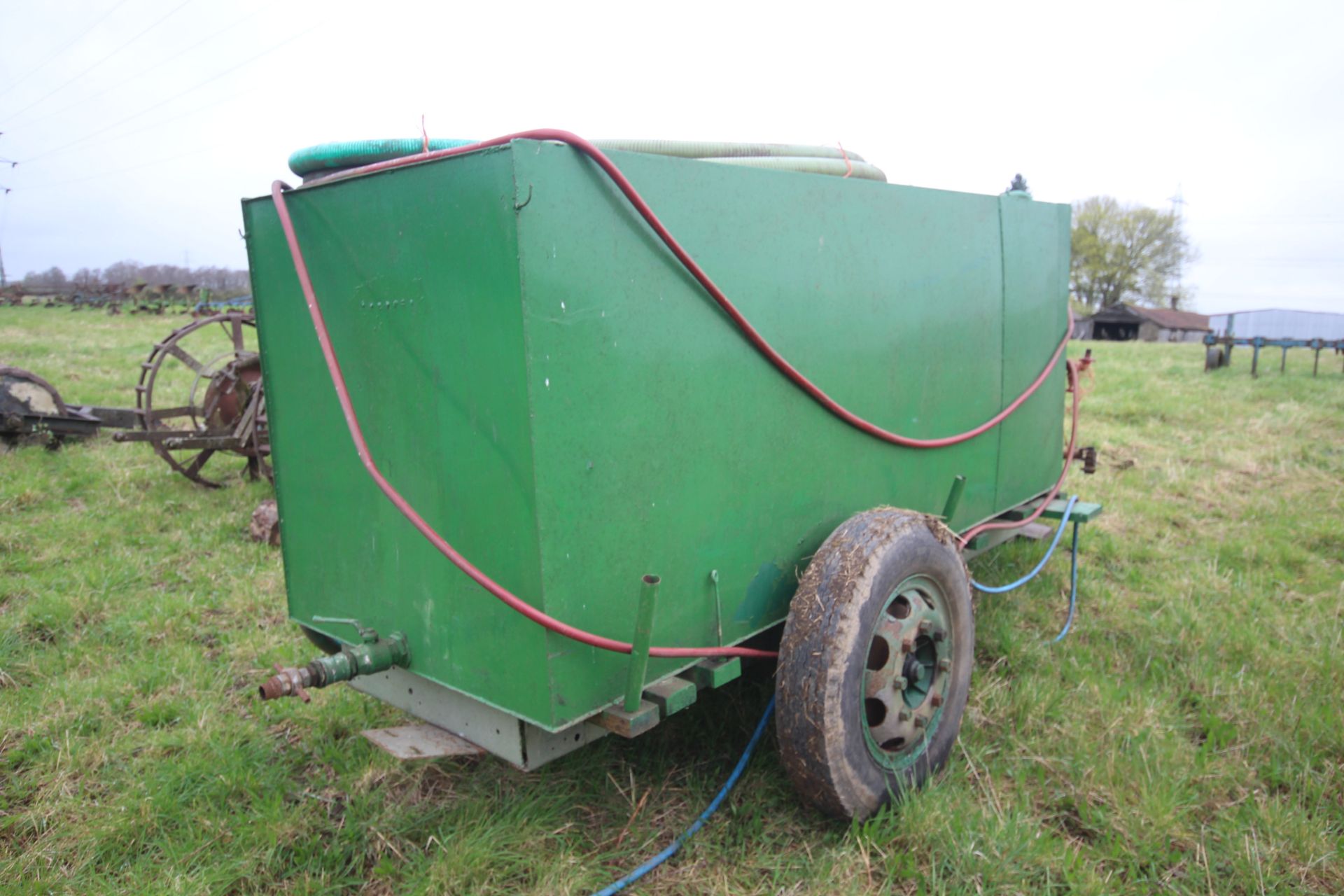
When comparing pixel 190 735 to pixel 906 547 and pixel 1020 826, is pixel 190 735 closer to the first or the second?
pixel 906 547

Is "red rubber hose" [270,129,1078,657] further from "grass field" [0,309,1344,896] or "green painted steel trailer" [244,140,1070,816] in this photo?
"grass field" [0,309,1344,896]

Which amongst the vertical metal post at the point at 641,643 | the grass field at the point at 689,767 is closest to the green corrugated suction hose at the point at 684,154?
the vertical metal post at the point at 641,643

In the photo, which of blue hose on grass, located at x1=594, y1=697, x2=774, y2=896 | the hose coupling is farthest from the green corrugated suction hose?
blue hose on grass, located at x1=594, y1=697, x2=774, y2=896

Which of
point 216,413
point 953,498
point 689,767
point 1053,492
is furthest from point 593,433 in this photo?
point 216,413

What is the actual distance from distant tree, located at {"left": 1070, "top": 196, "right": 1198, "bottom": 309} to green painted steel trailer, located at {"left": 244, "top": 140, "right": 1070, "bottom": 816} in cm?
6201

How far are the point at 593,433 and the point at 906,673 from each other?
1434 mm

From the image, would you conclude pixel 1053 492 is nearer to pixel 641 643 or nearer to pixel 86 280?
pixel 641 643

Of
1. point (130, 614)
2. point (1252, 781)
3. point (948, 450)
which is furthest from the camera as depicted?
point (130, 614)

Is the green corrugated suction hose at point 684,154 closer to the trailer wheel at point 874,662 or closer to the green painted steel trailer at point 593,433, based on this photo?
the green painted steel trailer at point 593,433

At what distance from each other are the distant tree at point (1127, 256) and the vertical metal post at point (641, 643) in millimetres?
63047

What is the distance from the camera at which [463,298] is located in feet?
7.24

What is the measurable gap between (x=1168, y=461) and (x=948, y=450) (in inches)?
225

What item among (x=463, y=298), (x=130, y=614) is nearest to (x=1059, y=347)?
(x=463, y=298)

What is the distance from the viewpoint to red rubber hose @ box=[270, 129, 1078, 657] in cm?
211
